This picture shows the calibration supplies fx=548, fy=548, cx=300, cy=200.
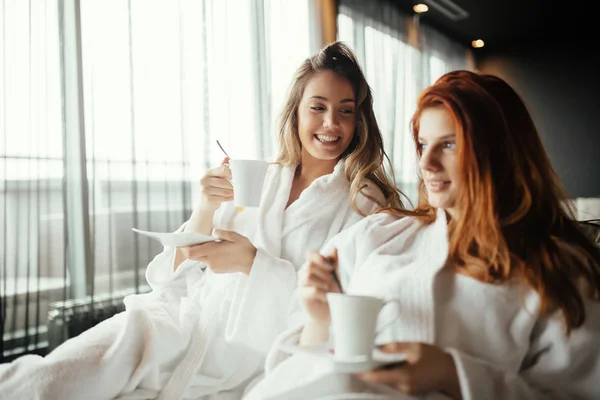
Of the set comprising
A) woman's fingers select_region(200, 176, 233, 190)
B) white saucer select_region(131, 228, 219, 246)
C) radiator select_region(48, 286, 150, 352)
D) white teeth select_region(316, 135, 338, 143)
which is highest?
white teeth select_region(316, 135, 338, 143)

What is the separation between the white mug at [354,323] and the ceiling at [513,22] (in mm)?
4743

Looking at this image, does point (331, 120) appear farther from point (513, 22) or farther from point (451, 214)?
point (513, 22)

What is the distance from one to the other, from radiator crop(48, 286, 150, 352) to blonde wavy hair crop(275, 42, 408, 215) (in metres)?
1.23

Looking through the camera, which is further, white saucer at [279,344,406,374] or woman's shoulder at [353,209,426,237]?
woman's shoulder at [353,209,426,237]

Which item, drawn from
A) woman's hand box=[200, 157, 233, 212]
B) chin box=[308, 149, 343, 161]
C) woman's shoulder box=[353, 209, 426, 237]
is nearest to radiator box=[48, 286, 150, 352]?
woman's hand box=[200, 157, 233, 212]

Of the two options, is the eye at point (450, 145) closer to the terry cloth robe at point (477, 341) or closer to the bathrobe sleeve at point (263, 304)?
the terry cloth robe at point (477, 341)

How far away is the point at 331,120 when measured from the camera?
5.44ft

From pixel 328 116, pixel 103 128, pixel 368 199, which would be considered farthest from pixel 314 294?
pixel 103 128

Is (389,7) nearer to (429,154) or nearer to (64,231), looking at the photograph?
(64,231)

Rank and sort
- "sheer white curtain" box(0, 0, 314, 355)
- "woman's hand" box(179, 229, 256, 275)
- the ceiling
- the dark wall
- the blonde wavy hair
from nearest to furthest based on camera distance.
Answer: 1. "woman's hand" box(179, 229, 256, 275)
2. the blonde wavy hair
3. "sheer white curtain" box(0, 0, 314, 355)
4. the ceiling
5. the dark wall

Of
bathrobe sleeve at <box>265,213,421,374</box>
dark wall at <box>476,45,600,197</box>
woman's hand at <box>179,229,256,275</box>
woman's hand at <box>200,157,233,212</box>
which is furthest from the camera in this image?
dark wall at <box>476,45,600,197</box>

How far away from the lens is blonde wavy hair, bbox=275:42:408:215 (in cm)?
172

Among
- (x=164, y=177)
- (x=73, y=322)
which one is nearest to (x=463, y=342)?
(x=73, y=322)

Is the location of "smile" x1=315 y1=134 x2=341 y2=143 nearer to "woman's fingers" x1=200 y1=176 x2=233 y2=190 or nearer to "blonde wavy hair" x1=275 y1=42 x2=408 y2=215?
"blonde wavy hair" x1=275 y1=42 x2=408 y2=215
